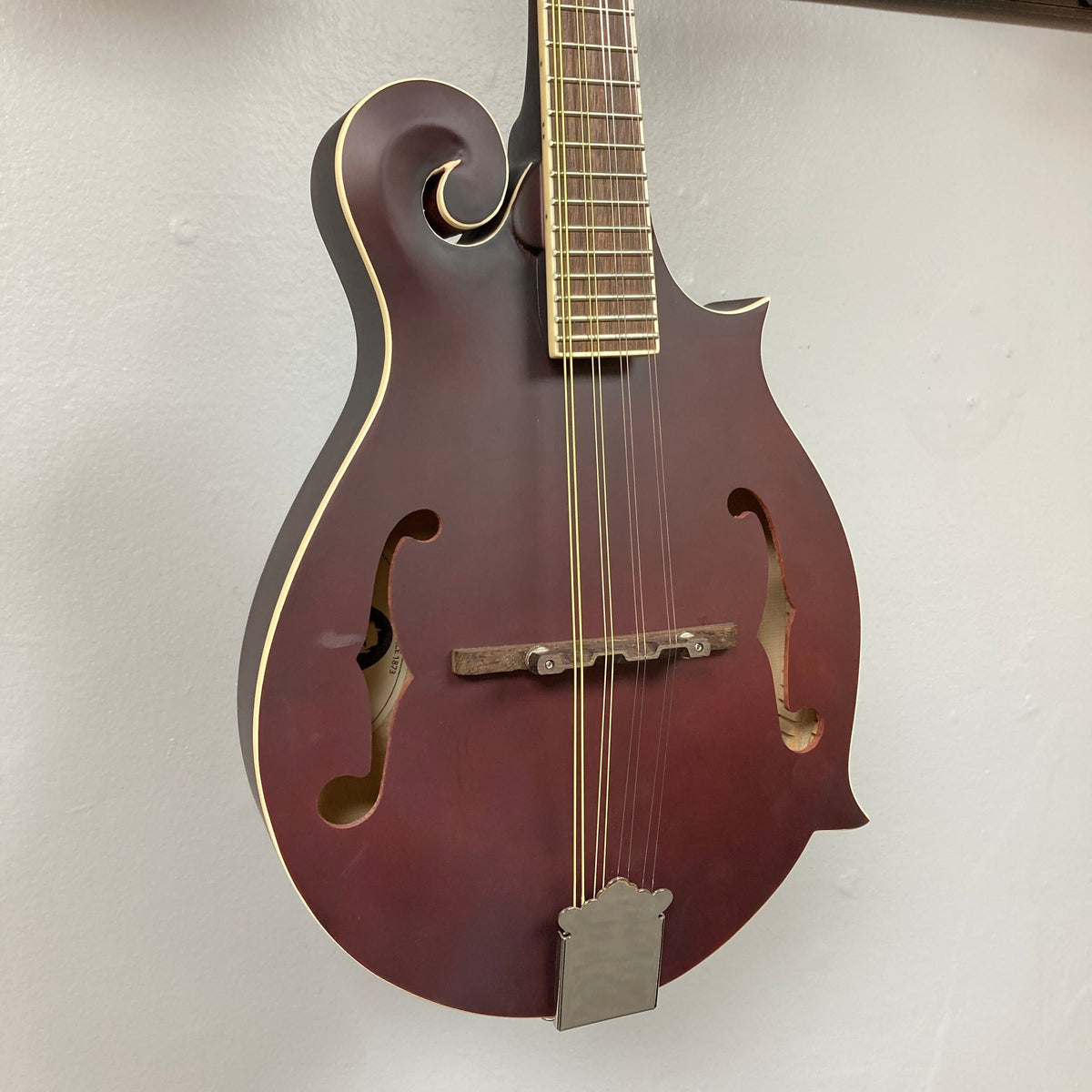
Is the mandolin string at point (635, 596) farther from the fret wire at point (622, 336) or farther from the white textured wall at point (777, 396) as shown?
the white textured wall at point (777, 396)

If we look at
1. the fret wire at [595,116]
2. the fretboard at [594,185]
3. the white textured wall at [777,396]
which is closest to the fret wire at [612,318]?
the fretboard at [594,185]

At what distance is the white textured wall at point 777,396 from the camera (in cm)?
70

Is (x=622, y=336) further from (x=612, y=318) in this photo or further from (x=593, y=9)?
(x=593, y=9)

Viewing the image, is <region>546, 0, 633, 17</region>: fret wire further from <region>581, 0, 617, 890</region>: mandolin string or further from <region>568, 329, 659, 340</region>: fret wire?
<region>568, 329, 659, 340</region>: fret wire

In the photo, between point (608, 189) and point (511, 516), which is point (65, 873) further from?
point (608, 189)

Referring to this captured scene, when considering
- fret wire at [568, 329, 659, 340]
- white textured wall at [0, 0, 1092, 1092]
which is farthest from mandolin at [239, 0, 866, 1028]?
white textured wall at [0, 0, 1092, 1092]

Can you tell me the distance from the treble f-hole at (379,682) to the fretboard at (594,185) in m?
0.15

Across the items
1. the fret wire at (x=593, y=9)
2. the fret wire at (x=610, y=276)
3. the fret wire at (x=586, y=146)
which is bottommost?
the fret wire at (x=610, y=276)

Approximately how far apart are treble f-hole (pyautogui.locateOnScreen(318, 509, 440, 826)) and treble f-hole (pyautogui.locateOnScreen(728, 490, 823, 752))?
9.1 inches

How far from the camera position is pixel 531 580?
0.60 meters

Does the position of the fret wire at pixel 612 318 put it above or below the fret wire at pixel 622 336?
above

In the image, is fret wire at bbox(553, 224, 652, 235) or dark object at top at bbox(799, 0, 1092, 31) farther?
dark object at top at bbox(799, 0, 1092, 31)

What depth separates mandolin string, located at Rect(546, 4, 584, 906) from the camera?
586mm

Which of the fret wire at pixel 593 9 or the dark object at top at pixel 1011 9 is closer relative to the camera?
the fret wire at pixel 593 9
